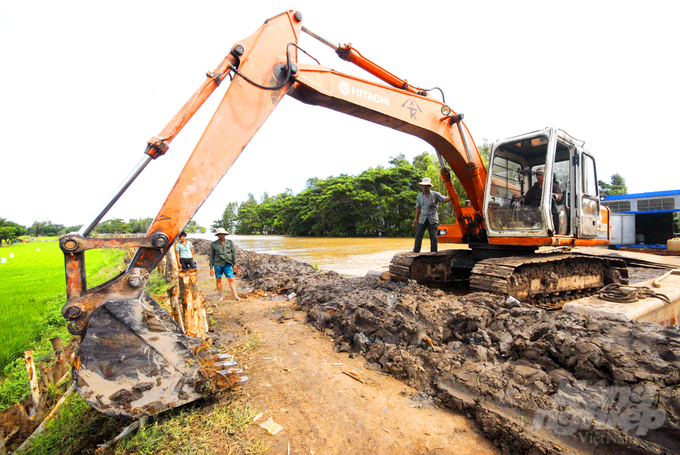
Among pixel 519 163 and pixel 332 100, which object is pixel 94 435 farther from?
pixel 519 163

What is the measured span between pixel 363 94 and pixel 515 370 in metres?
3.43

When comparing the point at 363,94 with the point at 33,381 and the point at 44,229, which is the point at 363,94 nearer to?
the point at 33,381

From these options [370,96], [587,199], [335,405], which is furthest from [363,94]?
[587,199]

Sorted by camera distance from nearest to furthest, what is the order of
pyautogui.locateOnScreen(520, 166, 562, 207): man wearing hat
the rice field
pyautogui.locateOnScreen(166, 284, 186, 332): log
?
pyautogui.locateOnScreen(166, 284, 186, 332): log → the rice field → pyautogui.locateOnScreen(520, 166, 562, 207): man wearing hat

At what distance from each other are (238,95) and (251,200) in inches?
4194

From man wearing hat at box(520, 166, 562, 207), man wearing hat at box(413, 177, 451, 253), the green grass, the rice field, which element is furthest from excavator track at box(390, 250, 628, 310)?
the rice field

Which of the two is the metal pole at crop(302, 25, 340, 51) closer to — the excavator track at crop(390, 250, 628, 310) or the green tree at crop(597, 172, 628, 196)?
the excavator track at crop(390, 250, 628, 310)

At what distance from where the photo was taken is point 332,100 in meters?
3.98

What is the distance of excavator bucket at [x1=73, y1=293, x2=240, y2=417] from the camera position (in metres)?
2.12

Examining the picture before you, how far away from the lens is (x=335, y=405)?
247 centimetres

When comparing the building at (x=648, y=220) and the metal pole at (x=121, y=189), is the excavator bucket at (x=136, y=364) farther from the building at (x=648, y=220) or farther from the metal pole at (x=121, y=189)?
the building at (x=648, y=220)

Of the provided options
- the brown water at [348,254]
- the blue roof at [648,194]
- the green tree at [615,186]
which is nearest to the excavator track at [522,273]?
the brown water at [348,254]

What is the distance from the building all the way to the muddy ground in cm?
1792

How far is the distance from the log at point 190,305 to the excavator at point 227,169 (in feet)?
3.97
